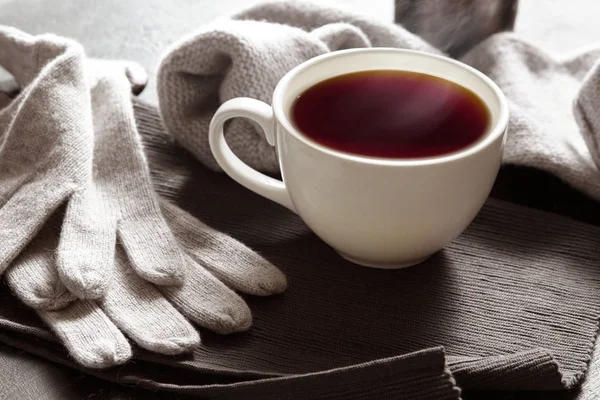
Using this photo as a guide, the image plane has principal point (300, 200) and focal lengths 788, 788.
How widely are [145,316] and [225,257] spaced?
0.08 meters

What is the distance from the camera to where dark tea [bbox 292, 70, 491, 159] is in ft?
1.76

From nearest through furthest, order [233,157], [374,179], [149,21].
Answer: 1. [374,179]
2. [233,157]
3. [149,21]

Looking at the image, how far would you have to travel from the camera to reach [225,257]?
59 centimetres

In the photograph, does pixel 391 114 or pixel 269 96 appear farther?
pixel 269 96

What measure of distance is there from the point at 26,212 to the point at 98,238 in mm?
62

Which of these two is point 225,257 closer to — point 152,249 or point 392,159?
point 152,249

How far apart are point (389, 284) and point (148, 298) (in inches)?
6.8

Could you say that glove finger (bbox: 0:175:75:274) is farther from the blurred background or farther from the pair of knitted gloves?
the blurred background

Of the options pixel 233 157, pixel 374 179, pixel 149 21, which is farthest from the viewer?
pixel 149 21

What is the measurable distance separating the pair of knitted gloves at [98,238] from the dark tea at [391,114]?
0.11 m

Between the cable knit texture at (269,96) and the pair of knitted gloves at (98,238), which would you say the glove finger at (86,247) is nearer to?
the pair of knitted gloves at (98,238)

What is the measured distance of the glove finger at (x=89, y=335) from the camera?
1.65 feet

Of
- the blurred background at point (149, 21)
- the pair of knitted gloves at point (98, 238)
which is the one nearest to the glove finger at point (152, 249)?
the pair of knitted gloves at point (98, 238)

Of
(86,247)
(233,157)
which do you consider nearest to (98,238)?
(86,247)
